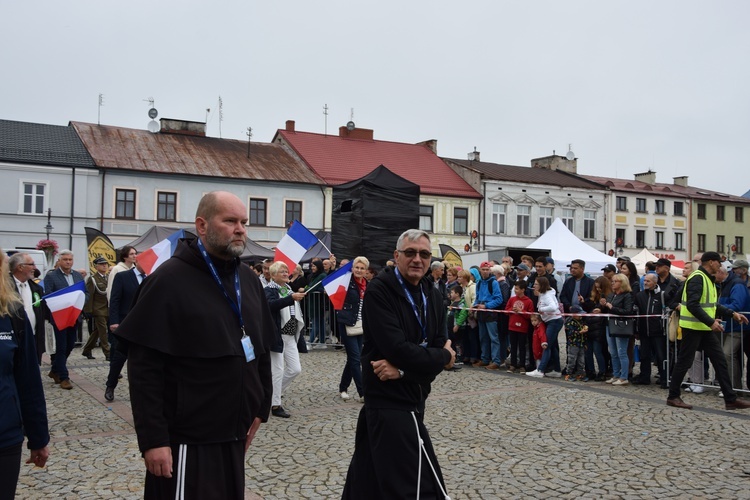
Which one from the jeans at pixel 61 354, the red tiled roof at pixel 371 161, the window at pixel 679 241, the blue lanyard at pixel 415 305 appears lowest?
the jeans at pixel 61 354

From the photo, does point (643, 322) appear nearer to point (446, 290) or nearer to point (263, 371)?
point (446, 290)

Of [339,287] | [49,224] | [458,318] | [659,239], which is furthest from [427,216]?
[339,287]

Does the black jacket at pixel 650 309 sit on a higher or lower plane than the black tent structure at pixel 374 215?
lower

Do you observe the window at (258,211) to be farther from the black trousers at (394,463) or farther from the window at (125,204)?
the black trousers at (394,463)

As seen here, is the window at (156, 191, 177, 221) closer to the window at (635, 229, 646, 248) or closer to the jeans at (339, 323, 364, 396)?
the jeans at (339, 323, 364, 396)

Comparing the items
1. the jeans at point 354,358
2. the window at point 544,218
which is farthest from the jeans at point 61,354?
the window at point 544,218

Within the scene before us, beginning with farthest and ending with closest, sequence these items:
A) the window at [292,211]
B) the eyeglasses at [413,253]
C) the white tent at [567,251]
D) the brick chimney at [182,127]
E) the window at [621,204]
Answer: the window at [621,204] < the brick chimney at [182,127] < the window at [292,211] < the white tent at [567,251] < the eyeglasses at [413,253]

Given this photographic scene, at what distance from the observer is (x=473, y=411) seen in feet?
31.6

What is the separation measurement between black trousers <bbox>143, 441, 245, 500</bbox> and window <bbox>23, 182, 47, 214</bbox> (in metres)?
37.1

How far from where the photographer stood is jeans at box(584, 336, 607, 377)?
1277 cm

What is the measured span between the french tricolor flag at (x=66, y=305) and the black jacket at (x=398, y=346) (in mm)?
8525

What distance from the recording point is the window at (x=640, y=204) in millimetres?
56303

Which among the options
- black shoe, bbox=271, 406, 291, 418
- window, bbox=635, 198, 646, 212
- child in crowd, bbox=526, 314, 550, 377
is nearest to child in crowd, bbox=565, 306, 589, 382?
child in crowd, bbox=526, 314, 550, 377

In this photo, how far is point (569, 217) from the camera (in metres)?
52.8
